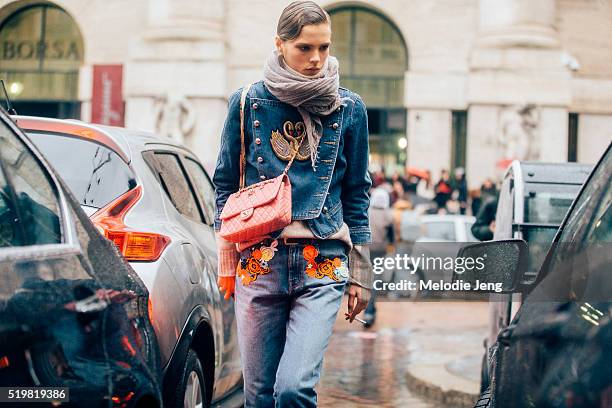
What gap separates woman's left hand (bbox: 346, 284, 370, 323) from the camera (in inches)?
172

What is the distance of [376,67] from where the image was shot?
36.4 meters

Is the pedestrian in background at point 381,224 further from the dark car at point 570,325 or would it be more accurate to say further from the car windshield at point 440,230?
the dark car at point 570,325

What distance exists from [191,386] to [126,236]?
803 millimetres

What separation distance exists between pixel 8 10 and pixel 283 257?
115 feet

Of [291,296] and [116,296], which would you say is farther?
[291,296]

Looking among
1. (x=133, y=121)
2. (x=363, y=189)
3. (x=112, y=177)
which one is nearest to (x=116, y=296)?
(x=363, y=189)

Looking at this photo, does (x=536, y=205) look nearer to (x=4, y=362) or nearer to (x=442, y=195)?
(x=4, y=362)

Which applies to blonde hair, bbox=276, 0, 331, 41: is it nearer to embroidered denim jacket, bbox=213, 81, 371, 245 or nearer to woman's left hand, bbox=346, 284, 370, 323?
embroidered denim jacket, bbox=213, 81, 371, 245

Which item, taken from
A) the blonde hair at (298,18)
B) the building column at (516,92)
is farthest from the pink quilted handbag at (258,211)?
the building column at (516,92)

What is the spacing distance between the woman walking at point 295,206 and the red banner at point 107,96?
2848cm

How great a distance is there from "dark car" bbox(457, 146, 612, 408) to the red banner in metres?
29.7

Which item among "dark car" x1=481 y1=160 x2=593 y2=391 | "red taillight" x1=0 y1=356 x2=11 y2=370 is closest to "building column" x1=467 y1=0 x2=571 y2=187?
"dark car" x1=481 y1=160 x2=593 y2=391

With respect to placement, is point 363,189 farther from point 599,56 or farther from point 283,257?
point 599,56

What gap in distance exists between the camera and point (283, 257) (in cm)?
416
